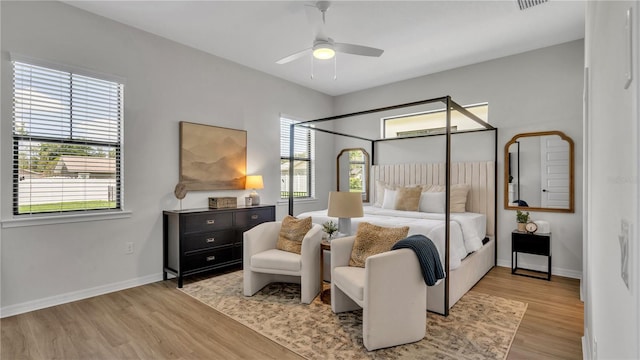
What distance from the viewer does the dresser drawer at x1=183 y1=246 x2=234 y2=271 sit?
379cm

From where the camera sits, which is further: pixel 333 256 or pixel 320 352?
pixel 333 256

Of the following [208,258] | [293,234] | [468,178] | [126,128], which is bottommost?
[208,258]

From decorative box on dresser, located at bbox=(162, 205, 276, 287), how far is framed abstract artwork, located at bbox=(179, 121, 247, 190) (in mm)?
472

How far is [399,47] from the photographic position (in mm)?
4199

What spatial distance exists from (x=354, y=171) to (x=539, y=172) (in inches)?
119

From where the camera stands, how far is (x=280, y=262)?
321 centimetres

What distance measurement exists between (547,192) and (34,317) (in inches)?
229

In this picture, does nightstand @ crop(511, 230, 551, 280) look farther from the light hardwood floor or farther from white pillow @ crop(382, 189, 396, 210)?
white pillow @ crop(382, 189, 396, 210)

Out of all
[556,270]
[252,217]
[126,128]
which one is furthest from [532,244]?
[126,128]

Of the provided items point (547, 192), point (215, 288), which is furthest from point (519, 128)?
point (215, 288)

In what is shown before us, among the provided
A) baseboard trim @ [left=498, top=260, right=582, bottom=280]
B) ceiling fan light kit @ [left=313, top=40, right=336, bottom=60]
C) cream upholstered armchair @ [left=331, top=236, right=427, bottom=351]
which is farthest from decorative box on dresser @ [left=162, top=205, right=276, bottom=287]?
baseboard trim @ [left=498, top=260, right=582, bottom=280]

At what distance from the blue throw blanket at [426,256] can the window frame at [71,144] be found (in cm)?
314

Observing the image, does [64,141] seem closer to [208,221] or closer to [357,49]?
[208,221]

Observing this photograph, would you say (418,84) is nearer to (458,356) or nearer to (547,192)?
(547,192)
